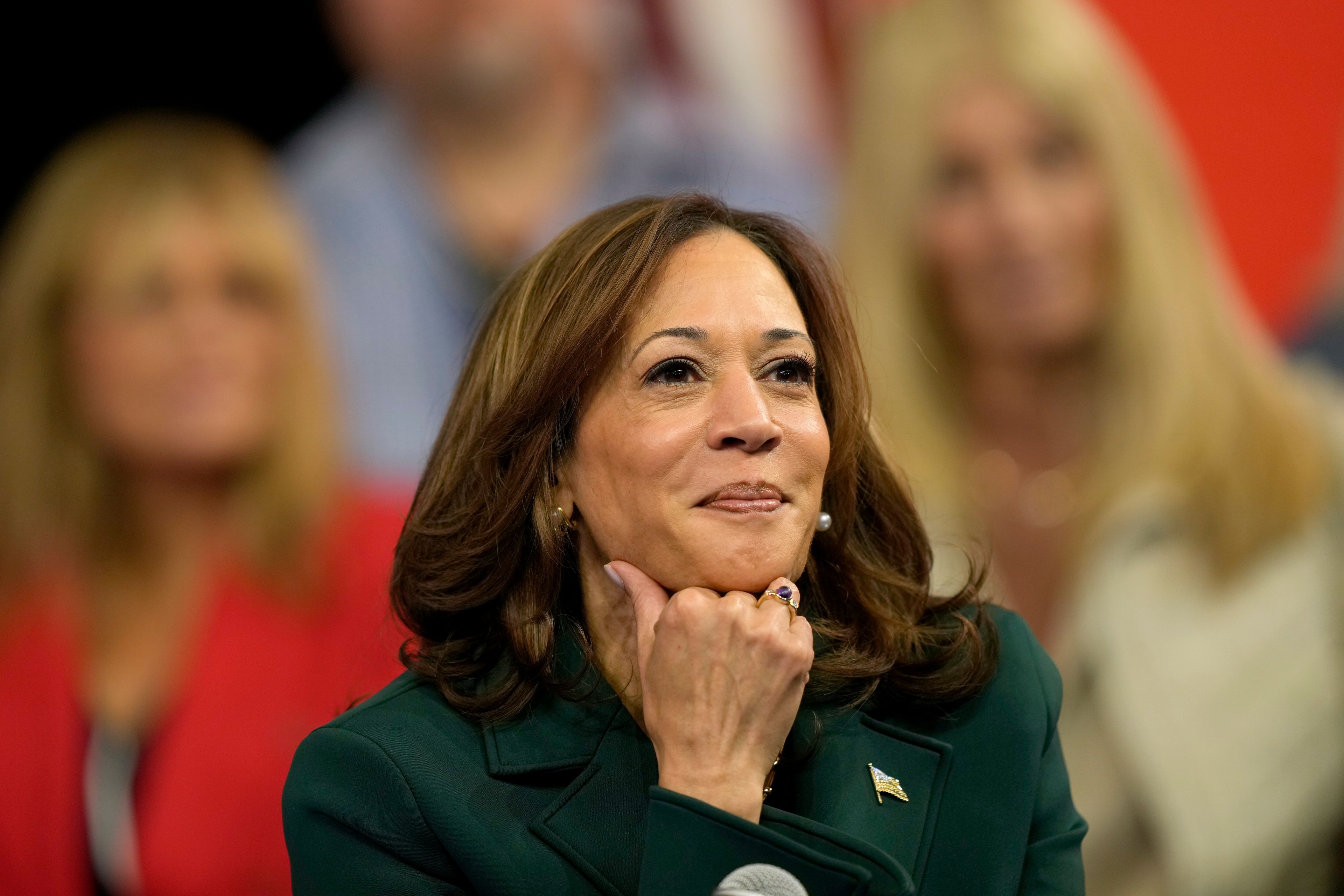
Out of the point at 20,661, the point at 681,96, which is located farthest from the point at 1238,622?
the point at 20,661

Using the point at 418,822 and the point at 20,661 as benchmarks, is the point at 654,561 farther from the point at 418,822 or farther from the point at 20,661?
the point at 20,661

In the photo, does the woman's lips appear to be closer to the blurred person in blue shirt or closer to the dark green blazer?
the dark green blazer

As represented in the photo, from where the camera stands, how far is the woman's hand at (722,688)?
1721 millimetres

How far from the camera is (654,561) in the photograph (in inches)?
74.2

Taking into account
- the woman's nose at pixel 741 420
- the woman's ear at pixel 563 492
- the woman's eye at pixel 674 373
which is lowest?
the woman's ear at pixel 563 492

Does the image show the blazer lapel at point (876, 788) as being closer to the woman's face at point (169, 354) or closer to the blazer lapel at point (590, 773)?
the blazer lapel at point (590, 773)

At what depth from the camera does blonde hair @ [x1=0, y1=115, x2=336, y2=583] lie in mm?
3459

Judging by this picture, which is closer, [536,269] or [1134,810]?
[536,269]

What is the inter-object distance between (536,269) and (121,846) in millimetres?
2019

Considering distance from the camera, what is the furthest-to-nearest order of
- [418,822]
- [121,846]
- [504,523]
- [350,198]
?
[350,198], [121,846], [504,523], [418,822]

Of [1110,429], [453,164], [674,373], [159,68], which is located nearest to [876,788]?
[674,373]

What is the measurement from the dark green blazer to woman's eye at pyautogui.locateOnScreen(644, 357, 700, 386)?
0.46m

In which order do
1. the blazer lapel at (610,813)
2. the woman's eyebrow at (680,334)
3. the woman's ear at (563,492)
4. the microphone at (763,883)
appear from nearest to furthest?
the microphone at (763,883)
the blazer lapel at (610,813)
the woman's eyebrow at (680,334)
the woman's ear at (563,492)

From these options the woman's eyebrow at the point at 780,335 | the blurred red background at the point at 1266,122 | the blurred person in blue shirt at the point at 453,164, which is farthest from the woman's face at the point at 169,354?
the blurred red background at the point at 1266,122
